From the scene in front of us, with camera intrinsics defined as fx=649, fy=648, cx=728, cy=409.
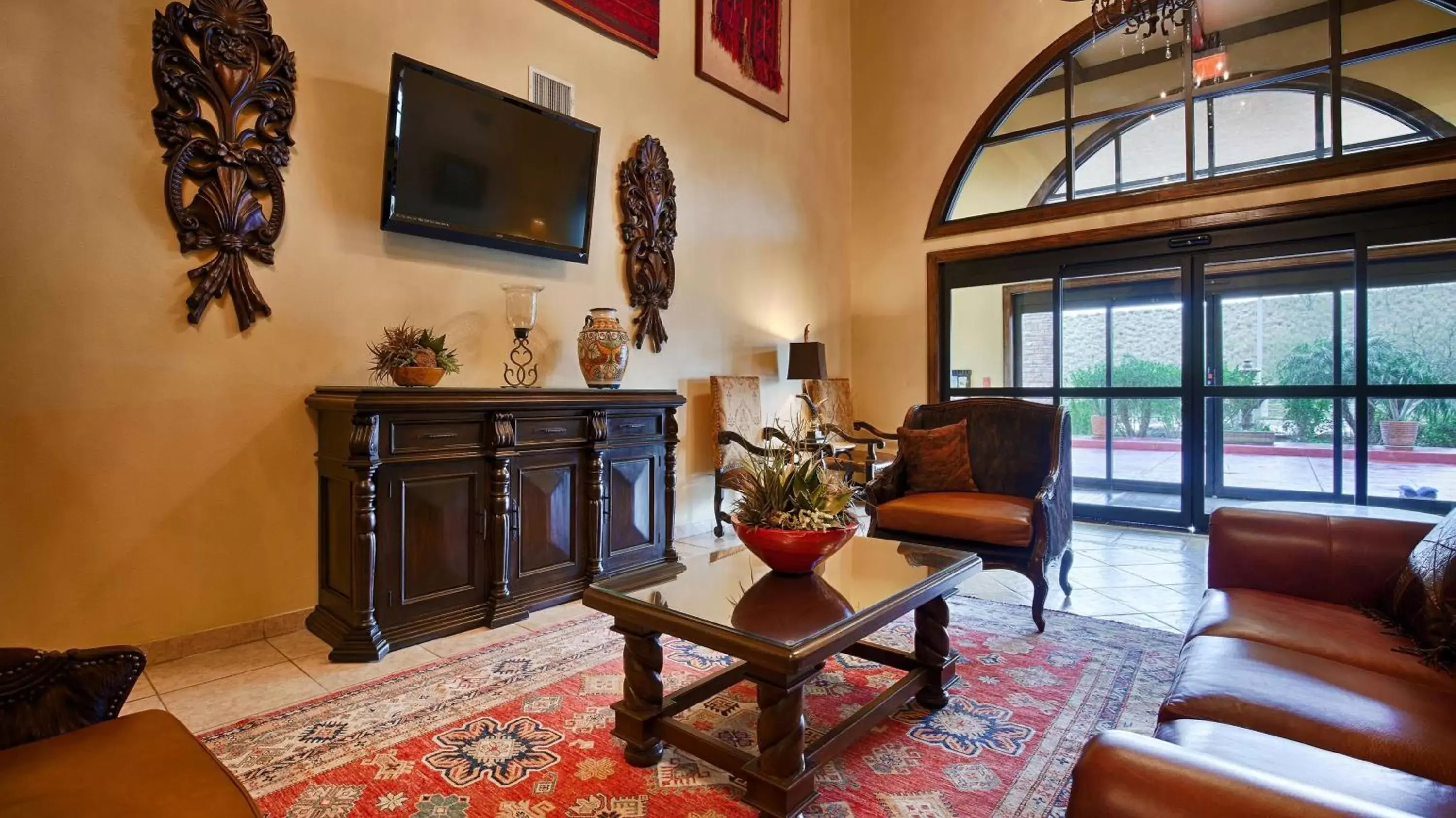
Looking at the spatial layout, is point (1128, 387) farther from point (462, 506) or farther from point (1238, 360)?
point (462, 506)

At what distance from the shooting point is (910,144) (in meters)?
6.22

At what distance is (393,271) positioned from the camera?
10.2 ft

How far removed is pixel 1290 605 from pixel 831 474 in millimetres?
1309

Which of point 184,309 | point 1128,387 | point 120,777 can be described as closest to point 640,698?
point 120,777

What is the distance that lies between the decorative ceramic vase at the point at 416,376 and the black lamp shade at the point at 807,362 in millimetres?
3111

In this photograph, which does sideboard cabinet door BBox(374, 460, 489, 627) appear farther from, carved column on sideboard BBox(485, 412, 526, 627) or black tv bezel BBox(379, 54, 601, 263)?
black tv bezel BBox(379, 54, 601, 263)

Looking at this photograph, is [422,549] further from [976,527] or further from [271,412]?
[976,527]

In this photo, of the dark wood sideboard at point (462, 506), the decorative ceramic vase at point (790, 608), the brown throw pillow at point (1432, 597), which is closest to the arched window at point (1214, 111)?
the brown throw pillow at point (1432, 597)

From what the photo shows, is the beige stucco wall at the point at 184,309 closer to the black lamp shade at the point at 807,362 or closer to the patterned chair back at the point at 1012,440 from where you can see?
the black lamp shade at the point at 807,362

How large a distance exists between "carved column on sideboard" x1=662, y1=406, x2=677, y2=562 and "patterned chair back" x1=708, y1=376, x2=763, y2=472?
29.3 inches

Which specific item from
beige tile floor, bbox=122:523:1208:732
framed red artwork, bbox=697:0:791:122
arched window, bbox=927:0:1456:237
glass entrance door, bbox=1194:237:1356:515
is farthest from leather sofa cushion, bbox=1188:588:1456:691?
framed red artwork, bbox=697:0:791:122

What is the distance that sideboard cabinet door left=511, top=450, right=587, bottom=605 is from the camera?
3076 mm

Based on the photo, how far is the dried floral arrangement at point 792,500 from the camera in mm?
1860

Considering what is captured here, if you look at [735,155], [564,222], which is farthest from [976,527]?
[735,155]
